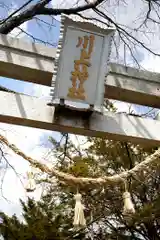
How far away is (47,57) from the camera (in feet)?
8.60

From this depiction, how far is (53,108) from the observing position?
2.51 metres

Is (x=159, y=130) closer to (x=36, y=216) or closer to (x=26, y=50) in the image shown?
(x=26, y=50)

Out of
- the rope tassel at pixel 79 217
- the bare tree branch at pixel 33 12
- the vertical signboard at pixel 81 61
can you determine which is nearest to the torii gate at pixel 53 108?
the vertical signboard at pixel 81 61

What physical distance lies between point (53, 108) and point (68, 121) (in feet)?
0.44

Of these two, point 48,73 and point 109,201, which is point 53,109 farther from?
point 109,201

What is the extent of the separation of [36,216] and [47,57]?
615 cm

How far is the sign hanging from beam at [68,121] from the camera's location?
2420 mm

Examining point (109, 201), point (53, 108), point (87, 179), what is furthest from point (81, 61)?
point (109, 201)

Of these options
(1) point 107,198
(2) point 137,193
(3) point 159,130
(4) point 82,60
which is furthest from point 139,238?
(4) point 82,60

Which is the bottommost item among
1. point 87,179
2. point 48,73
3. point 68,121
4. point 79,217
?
point 79,217

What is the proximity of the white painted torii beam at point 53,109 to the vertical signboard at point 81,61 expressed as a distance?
144mm

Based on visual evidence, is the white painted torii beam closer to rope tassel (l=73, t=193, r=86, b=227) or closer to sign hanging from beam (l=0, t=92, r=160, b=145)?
sign hanging from beam (l=0, t=92, r=160, b=145)

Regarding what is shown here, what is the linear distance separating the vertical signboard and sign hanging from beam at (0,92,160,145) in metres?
0.13

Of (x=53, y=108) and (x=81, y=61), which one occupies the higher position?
(x=81, y=61)
